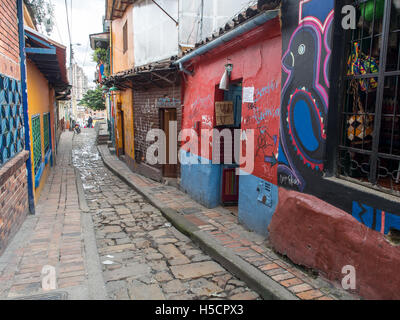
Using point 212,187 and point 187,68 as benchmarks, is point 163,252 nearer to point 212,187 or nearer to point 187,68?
point 212,187

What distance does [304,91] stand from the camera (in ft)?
13.6

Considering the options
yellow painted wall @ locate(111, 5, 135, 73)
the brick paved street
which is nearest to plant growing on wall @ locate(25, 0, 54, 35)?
yellow painted wall @ locate(111, 5, 135, 73)

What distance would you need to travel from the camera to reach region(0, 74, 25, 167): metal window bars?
4574 mm

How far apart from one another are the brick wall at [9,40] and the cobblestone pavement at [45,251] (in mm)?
2665

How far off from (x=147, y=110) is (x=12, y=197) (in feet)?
20.7

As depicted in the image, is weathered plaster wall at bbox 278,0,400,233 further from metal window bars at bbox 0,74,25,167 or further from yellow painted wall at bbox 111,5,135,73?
yellow painted wall at bbox 111,5,135,73

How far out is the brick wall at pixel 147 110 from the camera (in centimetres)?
937

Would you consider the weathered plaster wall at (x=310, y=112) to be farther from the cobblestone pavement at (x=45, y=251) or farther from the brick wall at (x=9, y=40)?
the brick wall at (x=9, y=40)

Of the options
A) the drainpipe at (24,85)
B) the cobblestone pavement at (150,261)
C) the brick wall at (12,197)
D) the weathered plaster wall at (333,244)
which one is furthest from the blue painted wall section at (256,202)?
the drainpipe at (24,85)

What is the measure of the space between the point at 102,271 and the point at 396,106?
165 inches

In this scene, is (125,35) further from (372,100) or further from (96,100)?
(96,100)

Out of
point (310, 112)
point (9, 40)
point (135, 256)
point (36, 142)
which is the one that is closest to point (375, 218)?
point (310, 112)

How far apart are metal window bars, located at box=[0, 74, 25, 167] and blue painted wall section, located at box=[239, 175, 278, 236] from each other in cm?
390

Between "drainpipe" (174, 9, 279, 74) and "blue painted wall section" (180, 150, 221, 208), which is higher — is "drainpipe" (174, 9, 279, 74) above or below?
above
